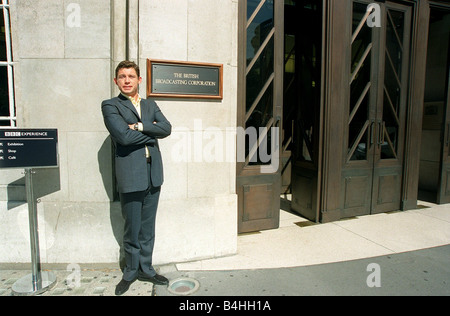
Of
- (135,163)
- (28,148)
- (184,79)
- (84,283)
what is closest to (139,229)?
(135,163)

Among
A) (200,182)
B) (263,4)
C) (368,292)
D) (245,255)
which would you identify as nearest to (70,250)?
(200,182)

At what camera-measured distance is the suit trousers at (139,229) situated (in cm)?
329

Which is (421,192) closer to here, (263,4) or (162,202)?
(263,4)

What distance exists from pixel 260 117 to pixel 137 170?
2.53 m

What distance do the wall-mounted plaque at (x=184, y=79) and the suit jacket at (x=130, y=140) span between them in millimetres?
499

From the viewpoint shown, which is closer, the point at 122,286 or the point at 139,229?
the point at 122,286

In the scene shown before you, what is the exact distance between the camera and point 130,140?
3066 mm

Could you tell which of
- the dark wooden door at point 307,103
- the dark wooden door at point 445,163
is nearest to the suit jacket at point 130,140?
the dark wooden door at point 307,103

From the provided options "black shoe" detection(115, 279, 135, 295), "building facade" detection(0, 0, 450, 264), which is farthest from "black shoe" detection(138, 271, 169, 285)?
"building facade" detection(0, 0, 450, 264)

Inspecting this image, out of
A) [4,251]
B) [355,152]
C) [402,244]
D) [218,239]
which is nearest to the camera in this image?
[4,251]

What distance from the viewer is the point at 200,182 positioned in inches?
157

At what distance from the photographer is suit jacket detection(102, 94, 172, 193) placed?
3064 mm

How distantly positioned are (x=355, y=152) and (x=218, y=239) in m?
3.40

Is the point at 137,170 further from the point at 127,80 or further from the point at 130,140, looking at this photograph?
the point at 127,80
